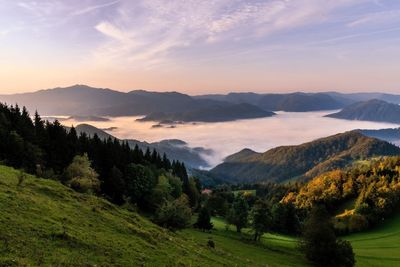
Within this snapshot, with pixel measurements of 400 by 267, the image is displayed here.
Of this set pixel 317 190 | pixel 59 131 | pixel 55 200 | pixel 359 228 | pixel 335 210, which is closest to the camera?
pixel 55 200

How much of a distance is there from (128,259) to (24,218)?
845 cm

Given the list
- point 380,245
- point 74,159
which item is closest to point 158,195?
point 74,159

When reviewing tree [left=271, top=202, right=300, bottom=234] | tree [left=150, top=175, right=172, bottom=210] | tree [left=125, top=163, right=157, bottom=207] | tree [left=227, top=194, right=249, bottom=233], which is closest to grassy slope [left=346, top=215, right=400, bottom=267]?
tree [left=271, top=202, right=300, bottom=234]

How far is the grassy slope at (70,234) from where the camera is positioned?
23422 mm

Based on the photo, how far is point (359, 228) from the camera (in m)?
127

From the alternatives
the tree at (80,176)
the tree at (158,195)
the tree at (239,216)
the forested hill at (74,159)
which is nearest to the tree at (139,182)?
the forested hill at (74,159)

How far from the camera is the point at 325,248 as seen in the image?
2496 inches

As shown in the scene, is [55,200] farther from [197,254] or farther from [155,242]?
[197,254]

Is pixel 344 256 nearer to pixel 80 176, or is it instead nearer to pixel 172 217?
pixel 172 217

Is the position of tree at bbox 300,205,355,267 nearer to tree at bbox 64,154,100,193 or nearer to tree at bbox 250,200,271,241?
tree at bbox 250,200,271,241

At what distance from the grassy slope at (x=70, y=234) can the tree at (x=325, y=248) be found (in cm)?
3230

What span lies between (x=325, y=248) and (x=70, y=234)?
48182 millimetres

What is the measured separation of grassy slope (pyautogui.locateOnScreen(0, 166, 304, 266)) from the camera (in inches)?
922

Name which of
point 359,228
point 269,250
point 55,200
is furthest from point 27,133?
point 359,228
